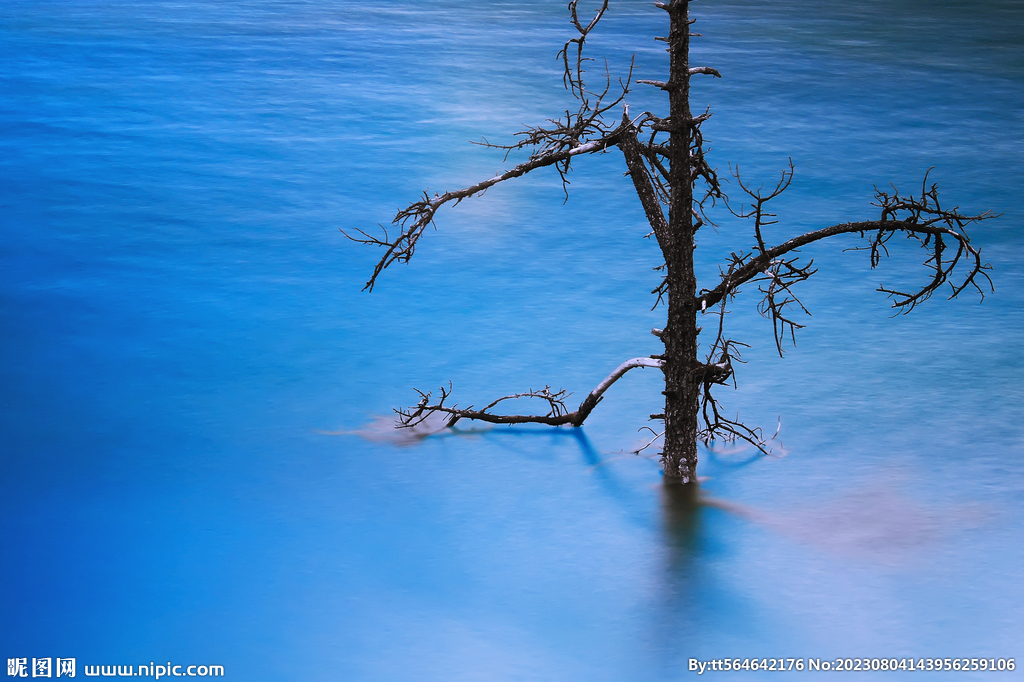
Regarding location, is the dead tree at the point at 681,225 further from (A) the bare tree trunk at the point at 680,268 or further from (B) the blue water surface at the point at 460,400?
(B) the blue water surface at the point at 460,400

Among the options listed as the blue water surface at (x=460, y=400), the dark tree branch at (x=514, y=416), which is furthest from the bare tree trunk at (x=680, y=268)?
the dark tree branch at (x=514, y=416)

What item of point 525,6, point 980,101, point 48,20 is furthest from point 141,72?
point 980,101

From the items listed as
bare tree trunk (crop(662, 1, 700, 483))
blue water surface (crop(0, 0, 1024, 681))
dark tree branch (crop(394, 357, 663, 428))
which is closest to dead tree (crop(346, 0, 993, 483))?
bare tree trunk (crop(662, 1, 700, 483))

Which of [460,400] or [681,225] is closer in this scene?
[681,225]

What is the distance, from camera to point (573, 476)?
21.5 feet

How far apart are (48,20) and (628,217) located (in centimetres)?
1415

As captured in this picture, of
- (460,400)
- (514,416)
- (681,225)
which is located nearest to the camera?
(681,225)

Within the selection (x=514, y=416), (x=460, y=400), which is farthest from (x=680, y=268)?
(x=460, y=400)

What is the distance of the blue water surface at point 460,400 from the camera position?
17.1ft

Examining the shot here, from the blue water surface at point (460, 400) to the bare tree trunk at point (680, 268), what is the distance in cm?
51

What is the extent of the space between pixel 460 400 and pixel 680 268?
2.35 metres

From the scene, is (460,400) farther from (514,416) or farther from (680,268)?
(680,268)

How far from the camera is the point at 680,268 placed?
220 inches

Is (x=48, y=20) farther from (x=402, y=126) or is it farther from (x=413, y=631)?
(x=413, y=631)
